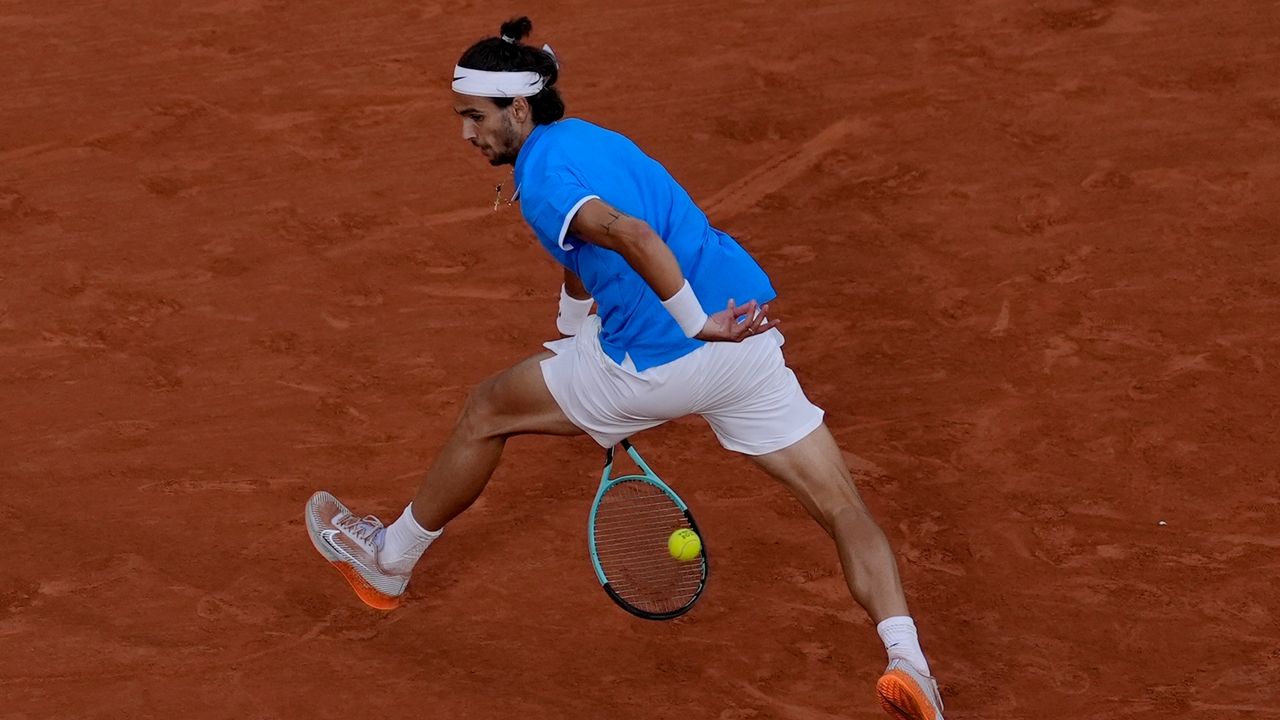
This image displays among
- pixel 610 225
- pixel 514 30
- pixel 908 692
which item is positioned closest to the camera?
pixel 610 225

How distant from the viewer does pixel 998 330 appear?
6.05 metres

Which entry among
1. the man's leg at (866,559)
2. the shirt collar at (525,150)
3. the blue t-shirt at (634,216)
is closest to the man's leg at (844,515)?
the man's leg at (866,559)

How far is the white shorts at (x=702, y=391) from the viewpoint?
4.26 m

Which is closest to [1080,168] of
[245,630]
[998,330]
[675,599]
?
[998,330]

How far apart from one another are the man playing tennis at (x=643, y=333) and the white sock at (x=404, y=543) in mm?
406

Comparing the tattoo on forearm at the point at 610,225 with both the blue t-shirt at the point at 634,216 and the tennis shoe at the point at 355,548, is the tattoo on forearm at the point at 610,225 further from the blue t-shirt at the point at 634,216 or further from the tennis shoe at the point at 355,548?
the tennis shoe at the point at 355,548

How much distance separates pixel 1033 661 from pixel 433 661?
1.87 meters

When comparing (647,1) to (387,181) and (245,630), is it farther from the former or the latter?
(245,630)

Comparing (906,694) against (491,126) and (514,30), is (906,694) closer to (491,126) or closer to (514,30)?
(491,126)

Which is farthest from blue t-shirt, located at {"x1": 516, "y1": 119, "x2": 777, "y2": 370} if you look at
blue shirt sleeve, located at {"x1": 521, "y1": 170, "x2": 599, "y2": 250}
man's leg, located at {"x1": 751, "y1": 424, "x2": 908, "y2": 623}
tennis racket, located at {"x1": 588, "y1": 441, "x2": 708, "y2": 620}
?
tennis racket, located at {"x1": 588, "y1": 441, "x2": 708, "y2": 620}

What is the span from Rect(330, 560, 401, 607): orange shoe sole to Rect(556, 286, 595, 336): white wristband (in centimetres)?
106

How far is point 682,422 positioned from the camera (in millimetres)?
5820

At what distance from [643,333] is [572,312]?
1.94ft

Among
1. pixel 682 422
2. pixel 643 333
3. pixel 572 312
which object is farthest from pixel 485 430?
pixel 682 422
